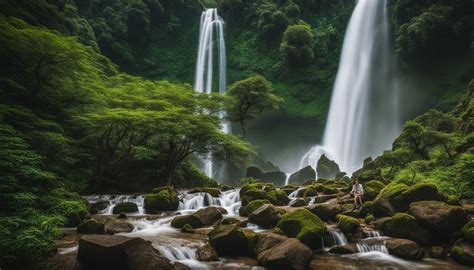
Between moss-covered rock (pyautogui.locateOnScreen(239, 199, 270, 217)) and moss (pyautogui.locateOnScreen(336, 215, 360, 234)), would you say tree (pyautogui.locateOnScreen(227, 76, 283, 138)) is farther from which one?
moss (pyautogui.locateOnScreen(336, 215, 360, 234))

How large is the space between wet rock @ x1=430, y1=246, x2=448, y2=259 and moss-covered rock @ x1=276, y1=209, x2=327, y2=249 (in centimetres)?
308

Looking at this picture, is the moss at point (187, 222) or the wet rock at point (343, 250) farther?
the moss at point (187, 222)

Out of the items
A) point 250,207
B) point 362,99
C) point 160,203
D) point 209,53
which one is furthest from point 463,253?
point 209,53

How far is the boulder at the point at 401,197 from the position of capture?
460 inches

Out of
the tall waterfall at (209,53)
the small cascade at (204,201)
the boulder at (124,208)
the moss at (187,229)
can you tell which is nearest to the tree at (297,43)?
the tall waterfall at (209,53)

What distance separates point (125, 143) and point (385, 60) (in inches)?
1445

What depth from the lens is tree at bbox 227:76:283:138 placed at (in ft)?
90.8

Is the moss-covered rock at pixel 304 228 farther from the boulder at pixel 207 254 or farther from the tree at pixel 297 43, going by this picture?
the tree at pixel 297 43

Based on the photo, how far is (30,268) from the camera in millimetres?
6691

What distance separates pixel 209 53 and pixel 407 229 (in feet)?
160

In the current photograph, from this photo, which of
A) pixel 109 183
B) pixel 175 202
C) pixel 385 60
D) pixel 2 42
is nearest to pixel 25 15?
pixel 2 42

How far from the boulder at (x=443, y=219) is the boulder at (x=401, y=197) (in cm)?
117

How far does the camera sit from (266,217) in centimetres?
1268

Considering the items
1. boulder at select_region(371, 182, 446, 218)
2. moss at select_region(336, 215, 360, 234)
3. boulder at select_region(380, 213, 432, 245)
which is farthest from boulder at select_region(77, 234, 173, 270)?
boulder at select_region(371, 182, 446, 218)
